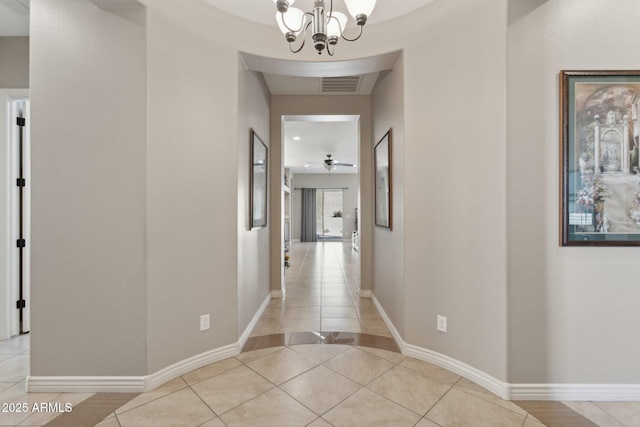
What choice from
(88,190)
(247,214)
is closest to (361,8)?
(247,214)

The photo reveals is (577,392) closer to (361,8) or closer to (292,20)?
(361,8)

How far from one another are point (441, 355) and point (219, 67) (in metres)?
3.07

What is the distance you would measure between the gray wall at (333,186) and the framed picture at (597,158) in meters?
11.2

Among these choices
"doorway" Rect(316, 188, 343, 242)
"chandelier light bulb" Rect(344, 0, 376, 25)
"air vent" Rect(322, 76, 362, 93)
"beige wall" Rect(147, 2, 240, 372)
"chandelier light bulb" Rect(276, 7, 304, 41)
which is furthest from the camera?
"doorway" Rect(316, 188, 343, 242)

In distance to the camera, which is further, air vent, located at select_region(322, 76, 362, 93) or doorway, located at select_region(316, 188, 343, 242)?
doorway, located at select_region(316, 188, 343, 242)

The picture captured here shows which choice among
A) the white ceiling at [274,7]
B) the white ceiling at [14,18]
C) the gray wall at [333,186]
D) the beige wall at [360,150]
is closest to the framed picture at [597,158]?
the white ceiling at [274,7]

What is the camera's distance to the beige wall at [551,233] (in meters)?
1.85

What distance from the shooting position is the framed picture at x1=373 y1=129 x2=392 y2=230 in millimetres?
2928

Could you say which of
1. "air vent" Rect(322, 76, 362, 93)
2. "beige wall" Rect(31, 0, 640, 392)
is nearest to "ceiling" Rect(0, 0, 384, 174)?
"air vent" Rect(322, 76, 362, 93)

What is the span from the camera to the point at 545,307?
1.86 m

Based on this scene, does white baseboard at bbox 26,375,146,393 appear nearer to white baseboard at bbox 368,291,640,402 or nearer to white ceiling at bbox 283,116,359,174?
white baseboard at bbox 368,291,640,402

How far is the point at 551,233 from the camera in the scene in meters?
1.86

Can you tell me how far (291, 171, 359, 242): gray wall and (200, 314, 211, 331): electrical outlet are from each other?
10782 millimetres

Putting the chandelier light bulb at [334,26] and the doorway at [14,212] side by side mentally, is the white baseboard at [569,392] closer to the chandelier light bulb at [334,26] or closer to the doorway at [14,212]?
the chandelier light bulb at [334,26]
